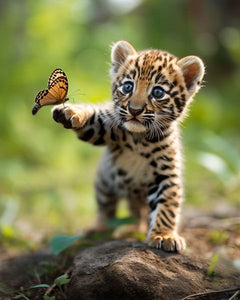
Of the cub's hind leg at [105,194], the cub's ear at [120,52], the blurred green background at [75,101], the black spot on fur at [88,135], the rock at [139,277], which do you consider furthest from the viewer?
the blurred green background at [75,101]

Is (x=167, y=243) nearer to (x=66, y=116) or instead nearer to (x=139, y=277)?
(x=139, y=277)

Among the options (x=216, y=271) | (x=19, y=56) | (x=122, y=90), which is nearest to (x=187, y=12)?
(x=19, y=56)

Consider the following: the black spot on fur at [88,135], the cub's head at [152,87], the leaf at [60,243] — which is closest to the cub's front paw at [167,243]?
the leaf at [60,243]

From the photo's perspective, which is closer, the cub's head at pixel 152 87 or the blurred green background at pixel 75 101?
the cub's head at pixel 152 87

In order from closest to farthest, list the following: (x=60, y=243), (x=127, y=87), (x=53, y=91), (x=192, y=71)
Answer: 1. (x=53, y=91)
2. (x=60, y=243)
3. (x=127, y=87)
4. (x=192, y=71)

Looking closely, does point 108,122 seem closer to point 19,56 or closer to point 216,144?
point 216,144

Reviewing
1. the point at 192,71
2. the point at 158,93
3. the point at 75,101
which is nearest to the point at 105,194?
the point at 75,101

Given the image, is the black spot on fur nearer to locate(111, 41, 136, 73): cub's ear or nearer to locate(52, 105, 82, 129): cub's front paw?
locate(52, 105, 82, 129): cub's front paw

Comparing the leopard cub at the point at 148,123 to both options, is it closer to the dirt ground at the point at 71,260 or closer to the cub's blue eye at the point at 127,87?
the cub's blue eye at the point at 127,87
